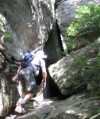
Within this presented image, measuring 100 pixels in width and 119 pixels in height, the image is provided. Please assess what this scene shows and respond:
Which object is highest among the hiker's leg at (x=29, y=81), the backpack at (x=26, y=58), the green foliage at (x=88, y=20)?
the green foliage at (x=88, y=20)

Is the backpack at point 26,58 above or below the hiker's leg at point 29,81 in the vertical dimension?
above

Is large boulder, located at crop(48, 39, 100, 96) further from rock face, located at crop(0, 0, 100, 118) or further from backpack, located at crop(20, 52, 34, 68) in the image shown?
backpack, located at crop(20, 52, 34, 68)

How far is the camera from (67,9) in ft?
49.3

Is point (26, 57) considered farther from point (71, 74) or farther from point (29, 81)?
point (71, 74)

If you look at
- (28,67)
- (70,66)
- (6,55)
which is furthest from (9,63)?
(70,66)

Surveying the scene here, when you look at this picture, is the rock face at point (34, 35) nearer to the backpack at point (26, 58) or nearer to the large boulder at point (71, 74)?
the large boulder at point (71, 74)

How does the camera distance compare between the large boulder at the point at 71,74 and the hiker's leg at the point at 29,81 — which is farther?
the large boulder at the point at 71,74

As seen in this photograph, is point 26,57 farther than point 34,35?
No

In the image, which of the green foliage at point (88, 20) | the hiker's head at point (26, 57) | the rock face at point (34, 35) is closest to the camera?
the hiker's head at point (26, 57)

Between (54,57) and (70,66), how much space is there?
341cm

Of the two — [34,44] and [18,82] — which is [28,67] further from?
[34,44]

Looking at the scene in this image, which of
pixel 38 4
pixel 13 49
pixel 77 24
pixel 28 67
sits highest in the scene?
pixel 38 4

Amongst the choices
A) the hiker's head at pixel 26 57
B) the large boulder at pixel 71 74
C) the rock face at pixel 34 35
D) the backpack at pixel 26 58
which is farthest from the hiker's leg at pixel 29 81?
the large boulder at pixel 71 74

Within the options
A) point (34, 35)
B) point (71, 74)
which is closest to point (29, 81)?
point (71, 74)
